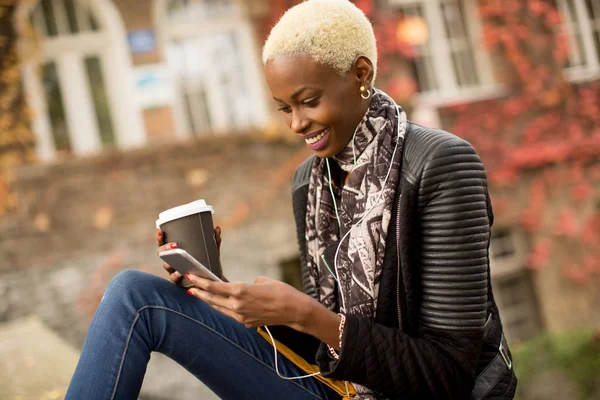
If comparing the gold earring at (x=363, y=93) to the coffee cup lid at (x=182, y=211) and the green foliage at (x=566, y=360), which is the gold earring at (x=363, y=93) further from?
the green foliage at (x=566, y=360)

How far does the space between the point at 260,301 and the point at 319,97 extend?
602 millimetres

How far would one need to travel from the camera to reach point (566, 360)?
5551 mm

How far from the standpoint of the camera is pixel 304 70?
1696mm

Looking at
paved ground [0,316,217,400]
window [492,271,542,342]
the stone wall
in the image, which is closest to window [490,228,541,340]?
window [492,271,542,342]

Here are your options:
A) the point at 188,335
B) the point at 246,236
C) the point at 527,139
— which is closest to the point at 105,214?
the point at 246,236

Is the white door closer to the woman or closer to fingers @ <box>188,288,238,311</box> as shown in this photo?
the woman

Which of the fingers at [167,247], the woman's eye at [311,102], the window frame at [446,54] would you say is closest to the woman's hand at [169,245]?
the fingers at [167,247]

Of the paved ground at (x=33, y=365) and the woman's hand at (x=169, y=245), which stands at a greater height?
the woman's hand at (x=169, y=245)

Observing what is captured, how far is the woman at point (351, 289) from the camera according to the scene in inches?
63.5

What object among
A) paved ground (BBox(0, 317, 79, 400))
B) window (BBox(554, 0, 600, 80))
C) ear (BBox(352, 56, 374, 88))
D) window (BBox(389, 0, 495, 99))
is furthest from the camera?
window (BBox(554, 0, 600, 80))

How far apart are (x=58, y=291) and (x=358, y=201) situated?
4469 millimetres

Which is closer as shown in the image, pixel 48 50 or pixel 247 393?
pixel 247 393

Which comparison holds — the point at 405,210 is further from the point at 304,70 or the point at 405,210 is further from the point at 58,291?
the point at 58,291

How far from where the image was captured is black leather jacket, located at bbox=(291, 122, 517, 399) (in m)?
1.61
